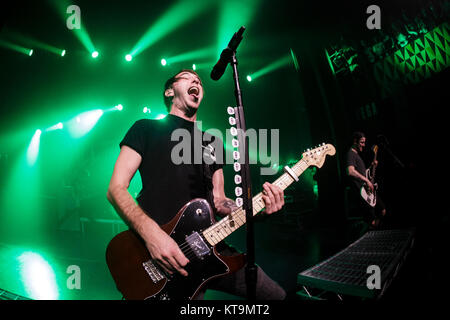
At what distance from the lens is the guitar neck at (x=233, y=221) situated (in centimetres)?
163

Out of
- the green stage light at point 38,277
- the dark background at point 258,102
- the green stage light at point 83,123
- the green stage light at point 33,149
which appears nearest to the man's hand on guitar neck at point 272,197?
the dark background at point 258,102

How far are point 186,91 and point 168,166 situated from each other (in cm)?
90

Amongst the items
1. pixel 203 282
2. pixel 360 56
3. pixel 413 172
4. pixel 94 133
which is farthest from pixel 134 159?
pixel 94 133

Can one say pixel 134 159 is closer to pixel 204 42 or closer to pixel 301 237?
pixel 301 237

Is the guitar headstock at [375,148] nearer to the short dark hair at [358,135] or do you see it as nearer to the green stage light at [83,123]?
the short dark hair at [358,135]

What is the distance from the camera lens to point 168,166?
1.87m

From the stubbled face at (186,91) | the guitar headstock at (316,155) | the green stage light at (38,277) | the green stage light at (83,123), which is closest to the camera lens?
the guitar headstock at (316,155)

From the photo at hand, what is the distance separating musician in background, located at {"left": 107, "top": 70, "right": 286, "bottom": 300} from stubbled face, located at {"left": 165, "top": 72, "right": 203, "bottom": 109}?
1cm

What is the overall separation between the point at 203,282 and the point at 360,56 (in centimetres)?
585

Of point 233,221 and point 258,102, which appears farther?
point 258,102

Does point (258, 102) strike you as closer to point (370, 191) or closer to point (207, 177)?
point (370, 191)

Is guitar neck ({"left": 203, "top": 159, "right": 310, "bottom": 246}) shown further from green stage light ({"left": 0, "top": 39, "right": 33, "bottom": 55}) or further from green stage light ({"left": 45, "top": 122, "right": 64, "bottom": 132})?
green stage light ({"left": 45, "top": 122, "right": 64, "bottom": 132})

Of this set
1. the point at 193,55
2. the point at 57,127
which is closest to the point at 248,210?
the point at 193,55

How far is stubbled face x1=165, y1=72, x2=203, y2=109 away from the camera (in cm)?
223
